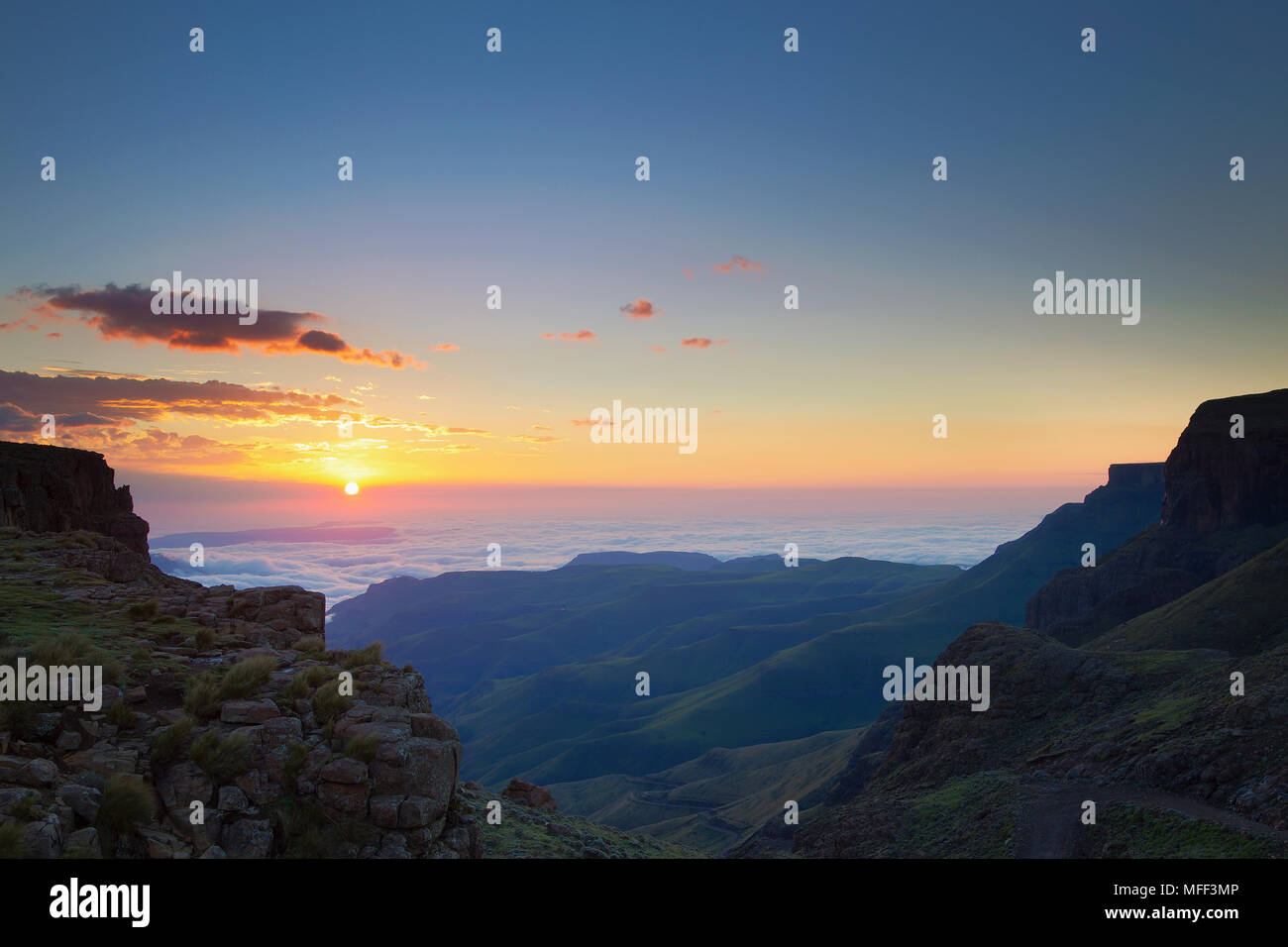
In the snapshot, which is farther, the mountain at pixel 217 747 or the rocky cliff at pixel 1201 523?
the rocky cliff at pixel 1201 523

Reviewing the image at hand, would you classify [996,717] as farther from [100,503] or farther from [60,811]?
[100,503]

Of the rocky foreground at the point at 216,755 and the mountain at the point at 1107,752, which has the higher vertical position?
the rocky foreground at the point at 216,755

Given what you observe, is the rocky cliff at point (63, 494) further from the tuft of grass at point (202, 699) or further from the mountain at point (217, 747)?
the tuft of grass at point (202, 699)

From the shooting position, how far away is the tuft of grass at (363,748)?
48.3 ft

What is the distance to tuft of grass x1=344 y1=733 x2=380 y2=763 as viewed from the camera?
14.7 meters

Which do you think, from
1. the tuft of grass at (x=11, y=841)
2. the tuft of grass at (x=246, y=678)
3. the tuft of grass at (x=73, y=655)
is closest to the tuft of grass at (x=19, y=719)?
the tuft of grass at (x=73, y=655)

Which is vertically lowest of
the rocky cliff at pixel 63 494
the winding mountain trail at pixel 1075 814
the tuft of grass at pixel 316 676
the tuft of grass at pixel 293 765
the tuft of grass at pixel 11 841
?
the winding mountain trail at pixel 1075 814

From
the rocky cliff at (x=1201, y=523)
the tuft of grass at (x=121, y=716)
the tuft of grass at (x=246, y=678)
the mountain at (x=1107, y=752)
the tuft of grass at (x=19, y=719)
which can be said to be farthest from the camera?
the rocky cliff at (x=1201, y=523)

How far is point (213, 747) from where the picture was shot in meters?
14.0

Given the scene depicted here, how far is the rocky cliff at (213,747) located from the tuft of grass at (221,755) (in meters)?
0.03

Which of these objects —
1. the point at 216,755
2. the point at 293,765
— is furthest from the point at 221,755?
the point at 293,765

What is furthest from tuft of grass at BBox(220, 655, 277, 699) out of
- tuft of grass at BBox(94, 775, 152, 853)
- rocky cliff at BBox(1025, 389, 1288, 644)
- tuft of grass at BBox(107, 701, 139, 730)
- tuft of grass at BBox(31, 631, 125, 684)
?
rocky cliff at BBox(1025, 389, 1288, 644)
